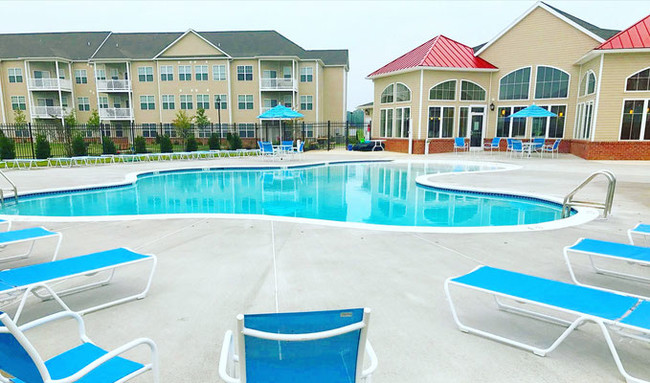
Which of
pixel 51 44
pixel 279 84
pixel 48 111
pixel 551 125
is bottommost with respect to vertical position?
pixel 551 125

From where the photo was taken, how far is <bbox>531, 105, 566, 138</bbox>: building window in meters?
22.8

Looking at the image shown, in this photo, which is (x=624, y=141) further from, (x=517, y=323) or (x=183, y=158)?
(x=183, y=158)

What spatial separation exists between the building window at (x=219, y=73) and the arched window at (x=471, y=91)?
69.0 feet

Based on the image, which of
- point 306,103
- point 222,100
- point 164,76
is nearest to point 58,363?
point 222,100

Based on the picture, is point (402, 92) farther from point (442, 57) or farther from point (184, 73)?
point (184, 73)

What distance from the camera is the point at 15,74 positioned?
37.6 meters

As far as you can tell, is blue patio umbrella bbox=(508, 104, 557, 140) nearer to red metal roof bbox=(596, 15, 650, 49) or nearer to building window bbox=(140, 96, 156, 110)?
red metal roof bbox=(596, 15, 650, 49)

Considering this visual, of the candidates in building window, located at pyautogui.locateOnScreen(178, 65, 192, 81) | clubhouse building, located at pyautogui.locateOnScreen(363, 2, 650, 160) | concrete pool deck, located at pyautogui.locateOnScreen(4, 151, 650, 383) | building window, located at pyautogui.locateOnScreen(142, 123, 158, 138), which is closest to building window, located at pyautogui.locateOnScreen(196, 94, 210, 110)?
building window, located at pyautogui.locateOnScreen(178, 65, 192, 81)

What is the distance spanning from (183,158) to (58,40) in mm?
29051

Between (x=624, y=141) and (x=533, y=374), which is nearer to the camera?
(x=533, y=374)

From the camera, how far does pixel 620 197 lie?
9.54m

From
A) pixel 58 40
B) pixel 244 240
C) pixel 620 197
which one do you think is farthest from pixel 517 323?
pixel 58 40

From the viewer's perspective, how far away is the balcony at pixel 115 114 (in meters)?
36.5

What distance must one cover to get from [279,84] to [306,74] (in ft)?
9.75
